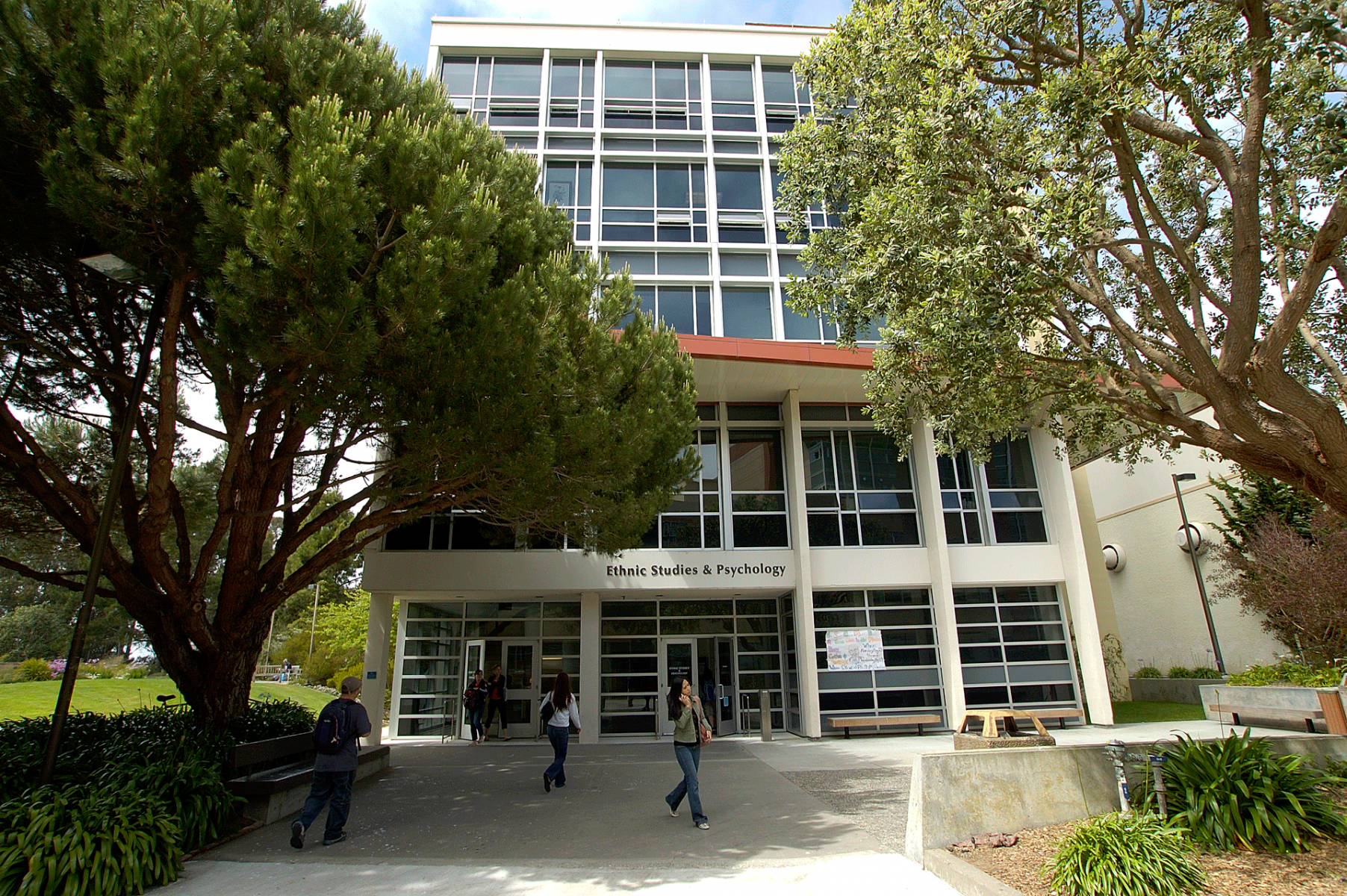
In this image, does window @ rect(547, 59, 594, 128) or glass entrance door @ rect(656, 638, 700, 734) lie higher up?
window @ rect(547, 59, 594, 128)

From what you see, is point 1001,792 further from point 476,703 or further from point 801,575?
point 476,703

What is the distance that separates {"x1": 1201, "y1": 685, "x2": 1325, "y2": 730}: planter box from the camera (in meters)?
12.3

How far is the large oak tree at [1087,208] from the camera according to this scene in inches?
237

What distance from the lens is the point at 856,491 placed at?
1694 centimetres

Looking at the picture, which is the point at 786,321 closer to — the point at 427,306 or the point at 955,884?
the point at 427,306

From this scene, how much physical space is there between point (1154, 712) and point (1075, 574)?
5898mm

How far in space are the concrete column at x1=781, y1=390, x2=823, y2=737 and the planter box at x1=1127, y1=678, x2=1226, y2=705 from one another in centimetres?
1212

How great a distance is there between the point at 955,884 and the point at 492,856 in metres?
4.00

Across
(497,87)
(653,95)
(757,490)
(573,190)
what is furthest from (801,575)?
(497,87)

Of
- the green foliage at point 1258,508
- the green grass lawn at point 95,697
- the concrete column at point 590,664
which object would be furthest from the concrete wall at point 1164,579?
the green grass lawn at point 95,697

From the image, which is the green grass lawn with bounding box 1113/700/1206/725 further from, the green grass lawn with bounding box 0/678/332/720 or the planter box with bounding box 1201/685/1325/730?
the green grass lawn with bounding box 0/678/332/720

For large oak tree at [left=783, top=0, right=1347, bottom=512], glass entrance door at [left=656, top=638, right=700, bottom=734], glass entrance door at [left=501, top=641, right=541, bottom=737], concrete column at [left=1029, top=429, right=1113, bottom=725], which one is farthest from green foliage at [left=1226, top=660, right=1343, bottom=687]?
glass entrance door at [left=501, top=641, right=541, bottom=737]

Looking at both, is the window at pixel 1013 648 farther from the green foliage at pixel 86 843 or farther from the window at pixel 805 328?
the green foliage at pixel 86 843

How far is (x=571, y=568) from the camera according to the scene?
15703 millimetres
